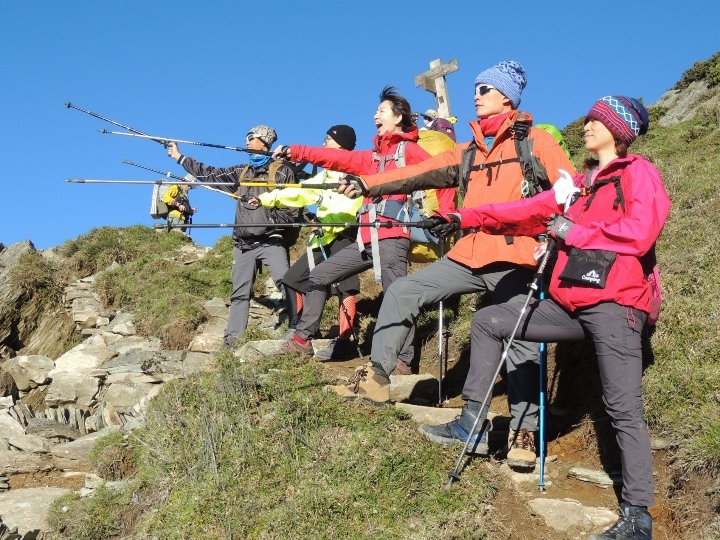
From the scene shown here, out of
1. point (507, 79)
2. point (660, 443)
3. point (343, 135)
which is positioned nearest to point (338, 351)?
point (343, 135)

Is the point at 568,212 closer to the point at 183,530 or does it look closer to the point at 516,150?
the point at 516,150

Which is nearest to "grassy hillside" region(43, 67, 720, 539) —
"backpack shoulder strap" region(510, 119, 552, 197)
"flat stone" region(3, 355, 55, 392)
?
"backpack shoulder strap" region(510, 119, 552, 197)

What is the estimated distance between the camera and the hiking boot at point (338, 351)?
1060 centimetres

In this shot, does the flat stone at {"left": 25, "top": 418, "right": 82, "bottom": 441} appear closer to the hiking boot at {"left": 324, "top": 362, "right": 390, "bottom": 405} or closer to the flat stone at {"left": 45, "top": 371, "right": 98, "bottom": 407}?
the flat stone at {"left": 45, "top": 371, "right": 98, "bottom": 407}

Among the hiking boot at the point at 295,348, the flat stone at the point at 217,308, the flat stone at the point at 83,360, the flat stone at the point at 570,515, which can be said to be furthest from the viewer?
the flat stone at the point at 217,308

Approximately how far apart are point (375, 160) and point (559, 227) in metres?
3.32

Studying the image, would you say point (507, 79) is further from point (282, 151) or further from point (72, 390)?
point (72, 390)

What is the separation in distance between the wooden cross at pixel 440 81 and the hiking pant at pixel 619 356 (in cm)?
1204

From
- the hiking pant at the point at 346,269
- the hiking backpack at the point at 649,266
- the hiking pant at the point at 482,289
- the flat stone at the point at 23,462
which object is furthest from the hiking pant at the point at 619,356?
the flat stone at the point at 23,462

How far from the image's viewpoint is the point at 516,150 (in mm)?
6652

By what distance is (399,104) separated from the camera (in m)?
8.60

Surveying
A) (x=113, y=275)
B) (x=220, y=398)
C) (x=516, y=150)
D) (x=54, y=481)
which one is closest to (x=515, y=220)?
(x=516, y=150)

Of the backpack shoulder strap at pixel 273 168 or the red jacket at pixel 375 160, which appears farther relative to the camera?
the backpack shoulder strap at pixel 273 168

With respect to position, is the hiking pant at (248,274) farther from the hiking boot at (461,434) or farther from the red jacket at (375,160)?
the hiking boot at (461,434)
